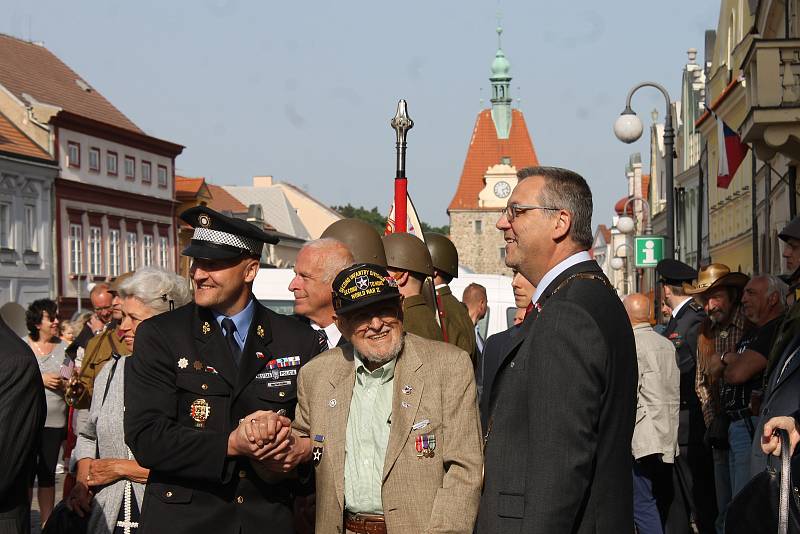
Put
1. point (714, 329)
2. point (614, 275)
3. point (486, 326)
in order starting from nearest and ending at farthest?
1. point (714, 329)
2. point (486, 326)
3. point (614, 275)

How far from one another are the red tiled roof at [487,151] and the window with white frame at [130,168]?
7634cm

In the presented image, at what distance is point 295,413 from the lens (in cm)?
531

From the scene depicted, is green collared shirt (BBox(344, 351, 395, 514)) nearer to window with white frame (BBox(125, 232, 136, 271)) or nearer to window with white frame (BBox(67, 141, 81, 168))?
window with white frame (BBox(67, 141, 81, 168))

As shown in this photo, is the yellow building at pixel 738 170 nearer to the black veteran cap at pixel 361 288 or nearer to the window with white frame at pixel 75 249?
the black veteran cap at pixel 361 288

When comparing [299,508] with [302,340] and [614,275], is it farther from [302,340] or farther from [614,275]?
[614,275]

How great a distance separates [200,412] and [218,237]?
2.42 ft

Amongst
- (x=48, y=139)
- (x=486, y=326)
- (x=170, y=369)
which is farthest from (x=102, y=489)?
(x=48, y=139)

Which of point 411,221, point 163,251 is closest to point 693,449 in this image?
point 411,221

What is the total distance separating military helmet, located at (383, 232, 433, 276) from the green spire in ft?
444

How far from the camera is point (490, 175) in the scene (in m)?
137

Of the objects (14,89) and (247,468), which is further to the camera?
(14,89)

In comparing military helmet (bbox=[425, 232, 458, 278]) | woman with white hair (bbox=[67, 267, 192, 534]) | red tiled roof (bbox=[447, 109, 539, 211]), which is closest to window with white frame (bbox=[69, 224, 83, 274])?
military helmet (bbox=[425, 232, 458, 278])

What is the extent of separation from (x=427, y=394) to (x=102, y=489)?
1844 mm

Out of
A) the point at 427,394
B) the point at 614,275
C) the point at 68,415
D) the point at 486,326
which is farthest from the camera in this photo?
the point at 614,275
